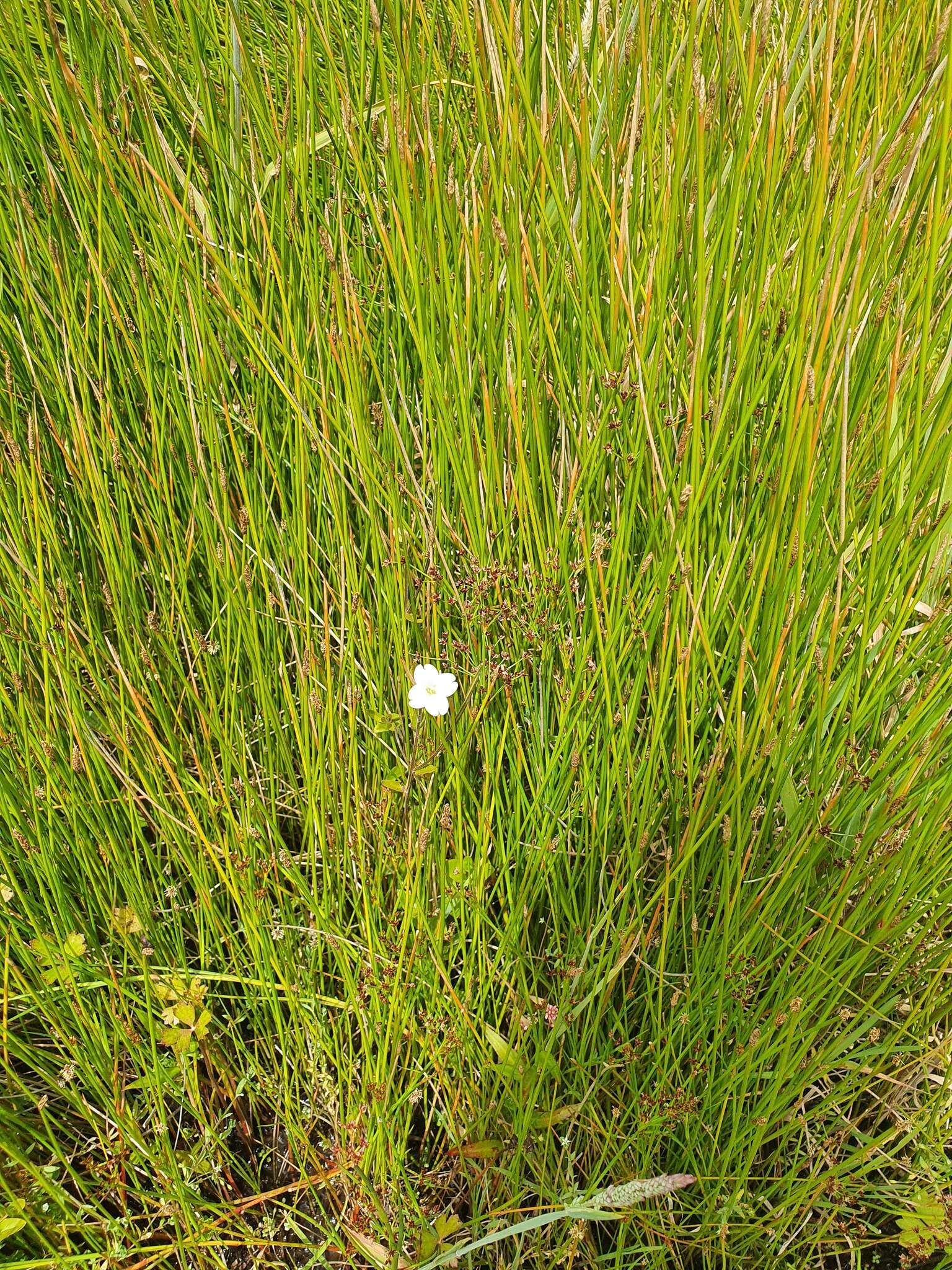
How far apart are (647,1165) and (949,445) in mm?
892

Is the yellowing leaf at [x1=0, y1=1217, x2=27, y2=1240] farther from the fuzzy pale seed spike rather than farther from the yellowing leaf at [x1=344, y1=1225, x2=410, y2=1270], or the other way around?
the fuzzy pale seed spike

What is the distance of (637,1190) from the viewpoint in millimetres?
871

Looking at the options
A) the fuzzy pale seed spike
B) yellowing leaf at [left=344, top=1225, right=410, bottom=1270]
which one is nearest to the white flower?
the fuzzy pale seed spike

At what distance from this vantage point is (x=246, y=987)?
1188 millimetres

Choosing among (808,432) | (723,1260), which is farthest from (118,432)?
(723,1260)

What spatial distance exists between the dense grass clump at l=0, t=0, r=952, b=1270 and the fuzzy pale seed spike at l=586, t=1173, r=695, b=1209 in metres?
0.15

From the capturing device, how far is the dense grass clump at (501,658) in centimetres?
104

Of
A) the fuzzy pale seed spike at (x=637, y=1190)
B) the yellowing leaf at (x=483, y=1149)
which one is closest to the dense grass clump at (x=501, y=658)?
the yellowing leaf at (x=483, y=1149)

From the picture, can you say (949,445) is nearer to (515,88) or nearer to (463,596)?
(463,596)

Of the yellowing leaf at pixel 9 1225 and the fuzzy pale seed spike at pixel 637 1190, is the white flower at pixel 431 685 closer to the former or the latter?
the fuzzy pale seed spike at pixel 637 1190

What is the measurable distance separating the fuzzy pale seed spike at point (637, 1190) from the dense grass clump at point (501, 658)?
0.49 ft

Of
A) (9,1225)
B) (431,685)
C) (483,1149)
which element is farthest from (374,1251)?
(431,685)

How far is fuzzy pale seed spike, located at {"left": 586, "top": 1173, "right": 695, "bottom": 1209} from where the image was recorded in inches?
33.8

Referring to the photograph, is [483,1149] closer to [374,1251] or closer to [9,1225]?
[374,1251]
